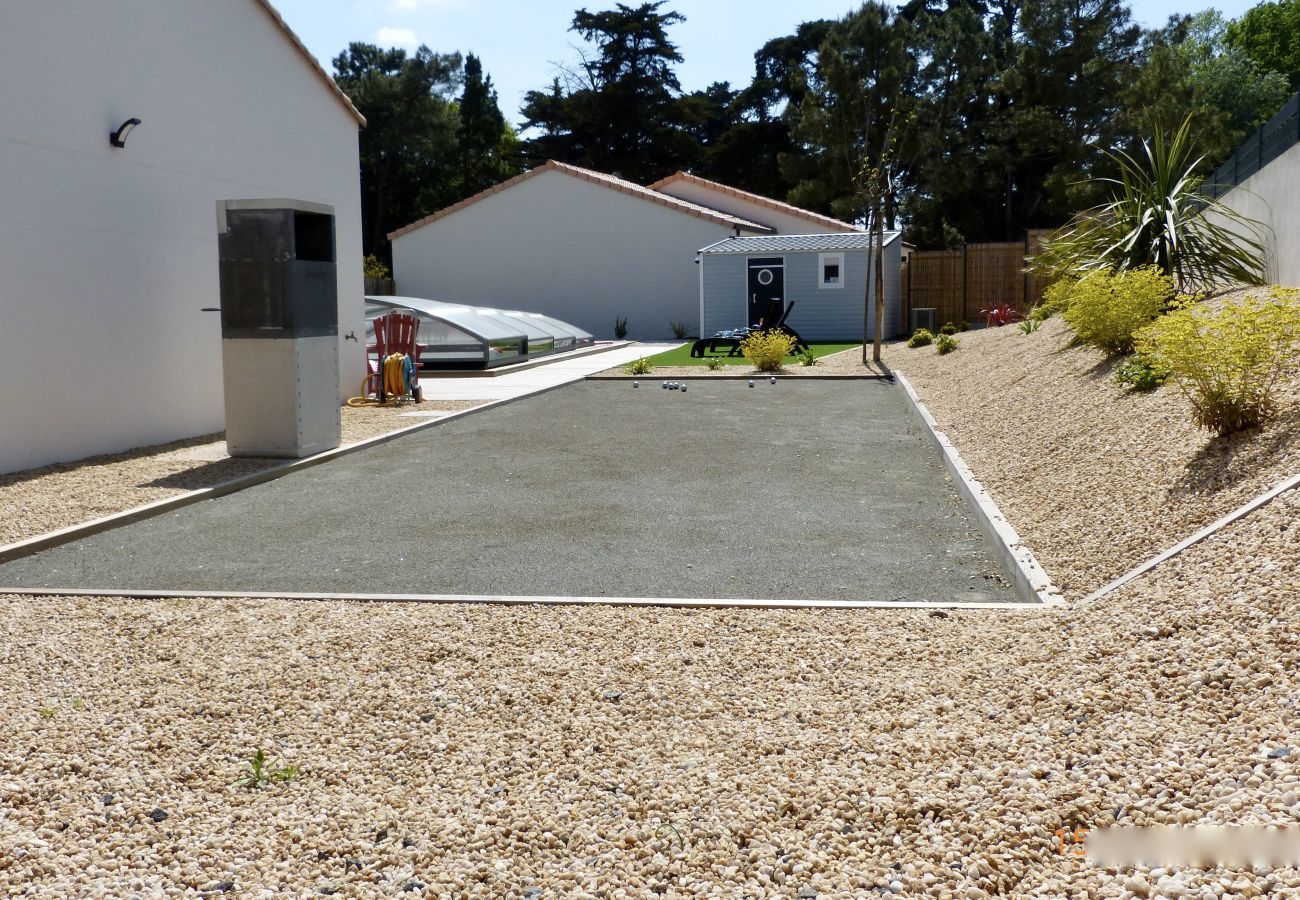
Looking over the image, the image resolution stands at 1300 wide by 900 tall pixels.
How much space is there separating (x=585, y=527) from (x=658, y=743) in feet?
11.5

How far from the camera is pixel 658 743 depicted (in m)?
3.45

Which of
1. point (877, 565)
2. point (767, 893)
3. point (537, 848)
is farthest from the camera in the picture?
point (877, 565)

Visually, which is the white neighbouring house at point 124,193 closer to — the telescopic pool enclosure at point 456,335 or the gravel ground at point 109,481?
the gravel ground at point 109,481

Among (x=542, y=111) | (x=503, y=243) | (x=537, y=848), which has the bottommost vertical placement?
(x=537, y=848)

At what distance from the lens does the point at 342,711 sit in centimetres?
377

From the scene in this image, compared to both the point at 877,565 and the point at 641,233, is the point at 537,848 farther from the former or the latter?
the point at 641,233

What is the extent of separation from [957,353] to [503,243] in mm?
16325

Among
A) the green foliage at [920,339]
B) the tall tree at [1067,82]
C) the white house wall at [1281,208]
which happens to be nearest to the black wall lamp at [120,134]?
the white house wall at [1281,208]

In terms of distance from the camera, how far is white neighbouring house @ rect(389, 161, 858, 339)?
2992 centimetres

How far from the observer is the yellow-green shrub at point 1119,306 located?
919cm

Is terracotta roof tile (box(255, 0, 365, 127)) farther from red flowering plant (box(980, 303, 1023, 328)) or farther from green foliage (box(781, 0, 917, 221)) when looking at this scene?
green foliage (box(781, 0, 917, 221))

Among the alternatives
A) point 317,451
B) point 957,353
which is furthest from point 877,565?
point 957,353

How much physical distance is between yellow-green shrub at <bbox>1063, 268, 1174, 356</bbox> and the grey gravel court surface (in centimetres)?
179

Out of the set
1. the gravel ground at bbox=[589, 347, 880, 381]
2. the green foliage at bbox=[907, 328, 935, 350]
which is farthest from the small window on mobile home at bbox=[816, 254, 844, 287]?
the gravel ground at bbox=[589, 347, 880, 381]
